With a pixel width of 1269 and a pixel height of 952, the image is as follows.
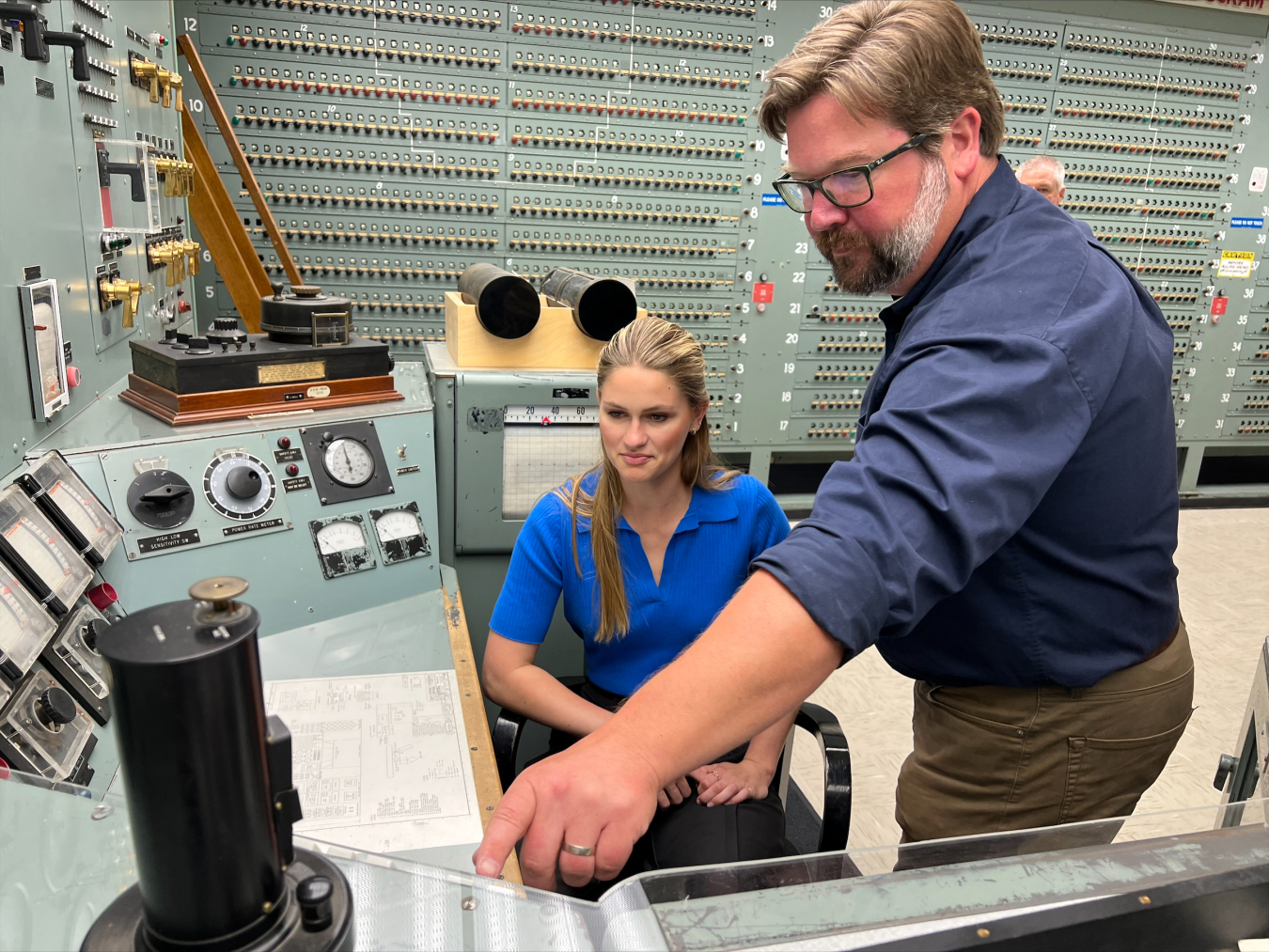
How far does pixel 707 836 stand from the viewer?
1.55 metres

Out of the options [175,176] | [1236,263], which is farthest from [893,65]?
[1236,263]

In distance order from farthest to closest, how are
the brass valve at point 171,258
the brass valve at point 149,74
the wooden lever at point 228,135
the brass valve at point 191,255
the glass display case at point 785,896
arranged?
the wooden lever at point 228,135, the brass valve at point 191,255, the brass valve at point 171,258, the brass valve at point 149,74, the glass display case at point 785,896

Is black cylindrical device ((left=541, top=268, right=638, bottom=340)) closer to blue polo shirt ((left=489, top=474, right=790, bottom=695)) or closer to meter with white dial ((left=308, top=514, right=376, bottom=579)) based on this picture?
blue polo shirt ((left=489, top=474, right=790, bottom=695))

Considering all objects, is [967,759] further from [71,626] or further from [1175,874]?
[71,626]

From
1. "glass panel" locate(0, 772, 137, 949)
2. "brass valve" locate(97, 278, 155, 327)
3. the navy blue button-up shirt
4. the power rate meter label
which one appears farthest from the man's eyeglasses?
the power rate meter label

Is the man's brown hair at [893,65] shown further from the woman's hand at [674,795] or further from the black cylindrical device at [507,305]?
the black cylindrical device at [507,305]

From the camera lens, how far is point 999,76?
4703 millimetres

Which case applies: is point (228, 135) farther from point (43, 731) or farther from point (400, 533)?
point (43, 731)

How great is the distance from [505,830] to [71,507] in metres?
1.17

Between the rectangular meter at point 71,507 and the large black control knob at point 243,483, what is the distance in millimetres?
228

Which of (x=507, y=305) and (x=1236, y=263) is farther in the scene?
(x=1236, y=263)

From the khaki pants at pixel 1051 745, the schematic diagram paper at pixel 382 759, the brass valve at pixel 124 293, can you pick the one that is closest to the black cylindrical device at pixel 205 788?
the schematic diagram paper at pixel 382 759

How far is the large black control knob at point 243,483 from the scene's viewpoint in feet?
5.62

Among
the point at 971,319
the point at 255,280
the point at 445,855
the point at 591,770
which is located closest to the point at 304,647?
the point at 445,855
